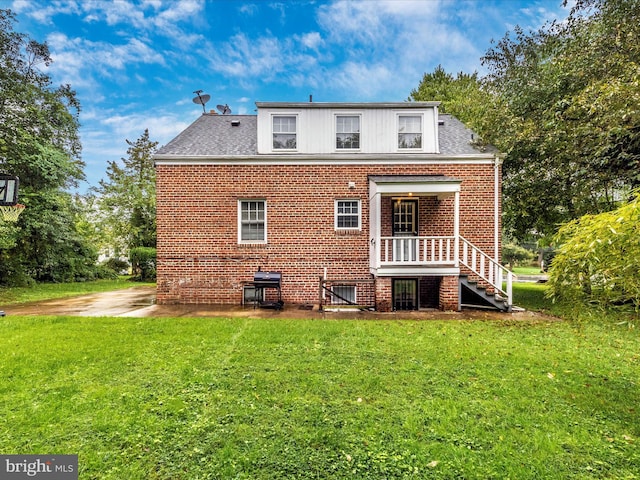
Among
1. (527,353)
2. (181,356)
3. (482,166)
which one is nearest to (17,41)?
(181,356)

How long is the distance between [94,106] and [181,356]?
66.1 ft

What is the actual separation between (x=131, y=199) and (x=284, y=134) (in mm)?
15097

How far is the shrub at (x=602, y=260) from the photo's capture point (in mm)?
2756

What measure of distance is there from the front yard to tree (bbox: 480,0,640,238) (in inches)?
235

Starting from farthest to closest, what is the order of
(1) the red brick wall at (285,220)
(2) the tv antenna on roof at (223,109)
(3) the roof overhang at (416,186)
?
(2) the tv antenna on roof at (223,109) < (1) the red brick wall at (285,220) < (3) the roof overhang at (416,186)

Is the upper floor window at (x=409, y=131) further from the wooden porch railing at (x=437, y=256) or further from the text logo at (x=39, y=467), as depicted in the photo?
the text logo at (x=39, y=467)

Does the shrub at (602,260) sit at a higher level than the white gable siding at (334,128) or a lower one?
lower

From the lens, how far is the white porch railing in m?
8.98

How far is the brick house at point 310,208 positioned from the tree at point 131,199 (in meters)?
11.8

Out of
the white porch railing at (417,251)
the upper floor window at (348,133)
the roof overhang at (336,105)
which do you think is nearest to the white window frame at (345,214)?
the white porch railing at (417,251)

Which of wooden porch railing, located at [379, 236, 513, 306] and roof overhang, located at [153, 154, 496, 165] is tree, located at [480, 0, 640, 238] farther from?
wooden porch railing, located at [379, 236, 513, 306]

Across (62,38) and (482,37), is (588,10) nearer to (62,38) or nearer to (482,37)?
(482,37)

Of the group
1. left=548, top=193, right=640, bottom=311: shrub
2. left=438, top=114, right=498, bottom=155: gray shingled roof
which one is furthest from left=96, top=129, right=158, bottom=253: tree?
left=548, top=193, right=640, bottom=311: shrub

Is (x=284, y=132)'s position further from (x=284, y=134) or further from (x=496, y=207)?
(x=496, y=207)
